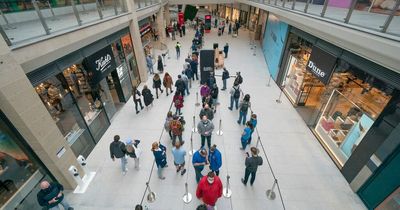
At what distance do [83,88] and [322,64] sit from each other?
943 centimetres

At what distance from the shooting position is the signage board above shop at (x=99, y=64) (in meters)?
7.11

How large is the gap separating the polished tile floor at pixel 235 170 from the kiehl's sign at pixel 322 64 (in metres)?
2.48

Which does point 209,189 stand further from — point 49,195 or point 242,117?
point 242,117

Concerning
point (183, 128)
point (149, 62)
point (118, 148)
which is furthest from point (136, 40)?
point (118, 148)

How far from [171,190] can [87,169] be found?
3185mm

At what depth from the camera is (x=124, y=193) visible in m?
5.86

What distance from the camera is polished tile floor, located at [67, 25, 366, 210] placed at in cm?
558

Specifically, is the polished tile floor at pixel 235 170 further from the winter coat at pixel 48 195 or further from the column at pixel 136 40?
the column at pixel 136 40

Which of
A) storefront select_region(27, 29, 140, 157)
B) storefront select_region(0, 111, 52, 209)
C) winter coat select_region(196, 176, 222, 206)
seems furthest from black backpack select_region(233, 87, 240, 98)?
storefront select_region(0, 111, 52, 209)

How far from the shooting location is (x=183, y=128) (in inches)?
283

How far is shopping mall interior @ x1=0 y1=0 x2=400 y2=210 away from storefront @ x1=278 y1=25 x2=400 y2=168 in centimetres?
4

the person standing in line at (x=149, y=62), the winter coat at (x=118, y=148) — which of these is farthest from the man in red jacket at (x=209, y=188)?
the person standing in line at (x=149, y=62)

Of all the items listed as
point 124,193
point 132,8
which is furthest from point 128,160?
point 132,8

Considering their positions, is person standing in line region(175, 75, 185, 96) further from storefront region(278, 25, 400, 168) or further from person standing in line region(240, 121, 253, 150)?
storefront region(278, 25, 400, 168)
